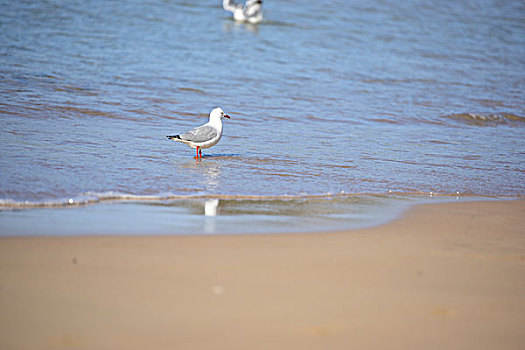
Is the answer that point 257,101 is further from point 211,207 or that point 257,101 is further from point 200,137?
point 211,207

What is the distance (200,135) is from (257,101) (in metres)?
3.43

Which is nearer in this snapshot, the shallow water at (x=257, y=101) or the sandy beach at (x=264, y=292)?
the sandy beach at (x=264, y=292)

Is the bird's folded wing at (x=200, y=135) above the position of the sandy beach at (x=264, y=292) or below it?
above

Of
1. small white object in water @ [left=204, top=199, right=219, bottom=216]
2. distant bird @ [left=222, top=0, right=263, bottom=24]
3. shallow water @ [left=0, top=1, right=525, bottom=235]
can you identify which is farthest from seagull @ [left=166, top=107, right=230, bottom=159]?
distant bird @ [left=222, top=0, right=263, bottom=24]

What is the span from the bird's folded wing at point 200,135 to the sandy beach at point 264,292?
2976 mm

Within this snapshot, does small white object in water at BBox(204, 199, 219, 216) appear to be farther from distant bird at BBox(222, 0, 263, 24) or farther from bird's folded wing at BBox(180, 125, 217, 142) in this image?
distant bird at BBox(222, 0, 263, 24)

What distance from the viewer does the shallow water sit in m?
6.42

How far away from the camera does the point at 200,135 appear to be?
7.44 metres

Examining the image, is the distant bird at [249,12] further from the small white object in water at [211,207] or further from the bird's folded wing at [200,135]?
the small white object in water at [211,207]

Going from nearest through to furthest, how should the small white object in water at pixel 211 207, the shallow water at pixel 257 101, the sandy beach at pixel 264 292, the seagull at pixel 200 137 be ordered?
1. the sandy beach at pixel 264 292
2. the small white object in water at pixel 211 207
3. the shallow water at pixel 257 101
4. the seagull at pixel 200 137

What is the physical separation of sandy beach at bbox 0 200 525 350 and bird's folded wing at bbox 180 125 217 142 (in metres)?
2.98

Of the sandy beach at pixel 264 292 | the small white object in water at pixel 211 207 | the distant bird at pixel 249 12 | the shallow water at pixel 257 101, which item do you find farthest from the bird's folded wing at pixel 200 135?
the distant bird at pixel 249 12

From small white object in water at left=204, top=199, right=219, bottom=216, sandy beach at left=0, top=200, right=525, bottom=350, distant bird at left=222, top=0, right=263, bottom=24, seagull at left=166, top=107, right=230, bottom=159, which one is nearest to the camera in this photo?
sandy beach at left=0, top=200, right=525, bottom=350

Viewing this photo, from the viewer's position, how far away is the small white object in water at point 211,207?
5.20 meters
